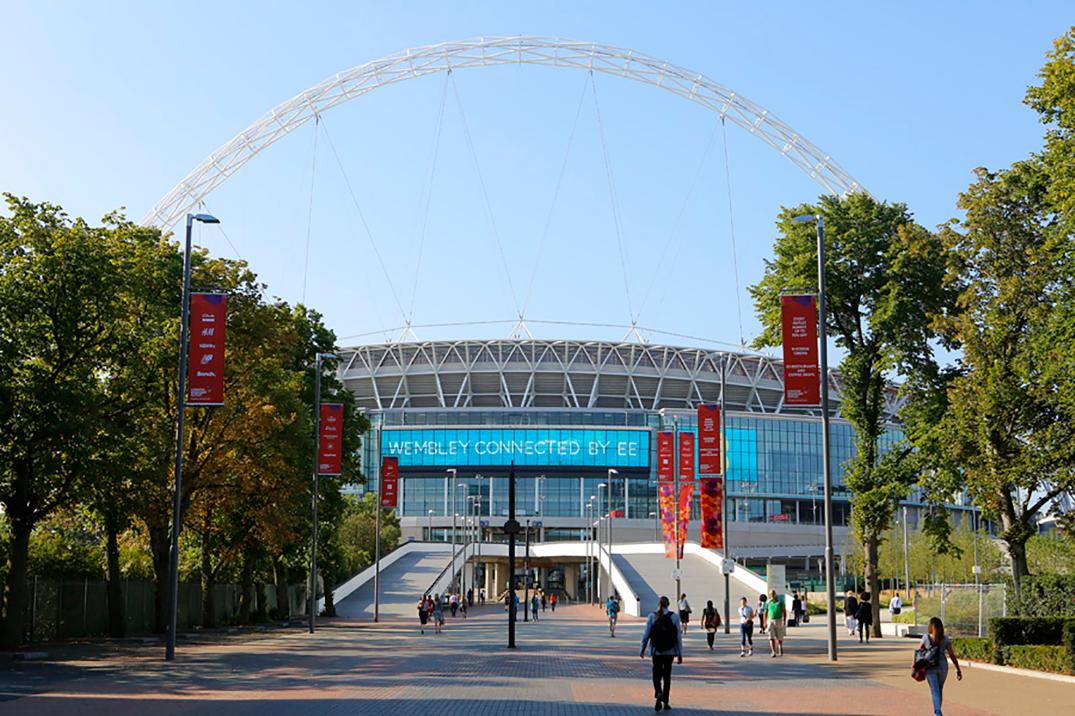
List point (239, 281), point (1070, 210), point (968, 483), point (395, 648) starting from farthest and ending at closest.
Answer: point (239, 281), point (395, 648), point (968, 483), point (1070, 210)

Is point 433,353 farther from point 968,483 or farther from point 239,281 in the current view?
point 968,483

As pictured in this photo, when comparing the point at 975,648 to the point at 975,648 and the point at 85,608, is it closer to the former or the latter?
the point at 975,648

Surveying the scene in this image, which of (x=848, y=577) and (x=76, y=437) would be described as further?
(x=848, y=577)

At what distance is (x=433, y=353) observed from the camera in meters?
151

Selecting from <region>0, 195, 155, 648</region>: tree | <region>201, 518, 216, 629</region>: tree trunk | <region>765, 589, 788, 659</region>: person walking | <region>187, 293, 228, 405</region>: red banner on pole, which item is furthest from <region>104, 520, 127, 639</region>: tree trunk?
<region>765, 589, 788, 659</region>: person walking

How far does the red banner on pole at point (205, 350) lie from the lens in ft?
112

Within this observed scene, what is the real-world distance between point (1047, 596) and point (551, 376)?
121 metres

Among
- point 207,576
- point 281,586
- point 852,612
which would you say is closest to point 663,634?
point 852,612

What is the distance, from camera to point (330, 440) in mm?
51250

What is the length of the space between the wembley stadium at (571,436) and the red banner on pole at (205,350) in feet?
364

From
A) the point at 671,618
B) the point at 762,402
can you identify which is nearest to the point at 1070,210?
the point at 671,618

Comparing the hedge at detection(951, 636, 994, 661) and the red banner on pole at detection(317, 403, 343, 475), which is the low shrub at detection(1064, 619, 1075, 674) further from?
the red banner on pole at detection(317, 403, 343, 475)

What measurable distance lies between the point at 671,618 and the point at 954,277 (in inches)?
956

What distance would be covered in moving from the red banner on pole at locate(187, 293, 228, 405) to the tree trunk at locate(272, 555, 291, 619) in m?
29.1
